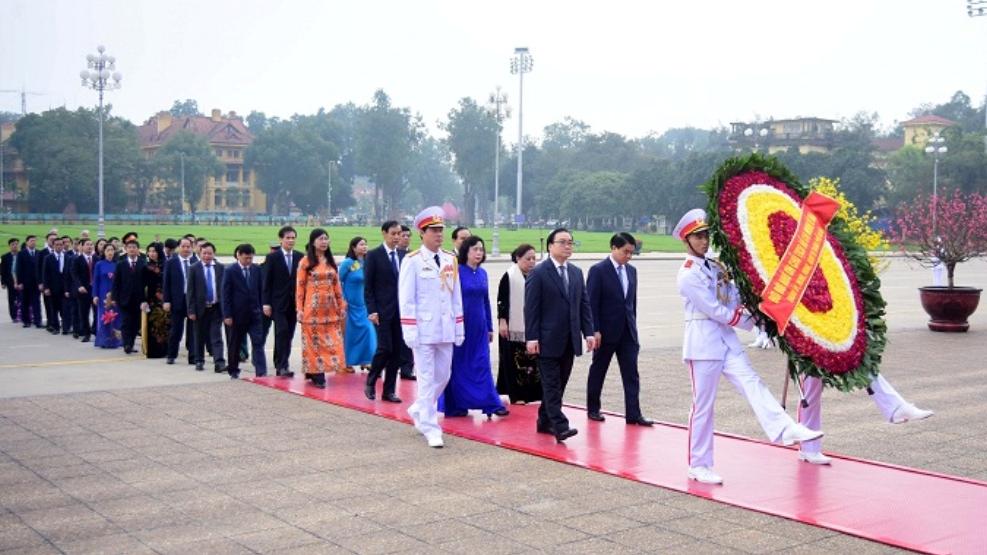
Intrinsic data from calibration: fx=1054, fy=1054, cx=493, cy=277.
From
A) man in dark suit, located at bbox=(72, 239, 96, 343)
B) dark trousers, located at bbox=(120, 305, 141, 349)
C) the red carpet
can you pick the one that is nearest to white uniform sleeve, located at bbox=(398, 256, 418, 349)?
the red carpet

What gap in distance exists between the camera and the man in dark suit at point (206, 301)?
42.1 feet

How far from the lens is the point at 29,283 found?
18.4 m

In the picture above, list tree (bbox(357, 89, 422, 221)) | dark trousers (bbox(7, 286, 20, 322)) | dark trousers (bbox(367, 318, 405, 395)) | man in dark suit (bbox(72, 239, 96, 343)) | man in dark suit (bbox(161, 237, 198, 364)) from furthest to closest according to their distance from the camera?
tree (bbox(357, 89, 422, 221)), dark trousers (bbox(7, 286, 20, 322)), man in dark suit (bbox(72, 239, 96, 343)), man in dark suit (bbox(161, 237, 198, 364)), dark trousers (bbox(367, 318, 405, 395))

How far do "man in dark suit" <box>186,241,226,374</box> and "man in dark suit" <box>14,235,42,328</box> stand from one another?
6705 mm

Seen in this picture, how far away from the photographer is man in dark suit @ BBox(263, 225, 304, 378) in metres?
11.9

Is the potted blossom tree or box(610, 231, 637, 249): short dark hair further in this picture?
the potted blossom tree

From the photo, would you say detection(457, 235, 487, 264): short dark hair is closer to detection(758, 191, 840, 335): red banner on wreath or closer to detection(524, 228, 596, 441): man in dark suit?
detection(524, 228, 596, 441): man in dark suit

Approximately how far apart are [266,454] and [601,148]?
112 metres

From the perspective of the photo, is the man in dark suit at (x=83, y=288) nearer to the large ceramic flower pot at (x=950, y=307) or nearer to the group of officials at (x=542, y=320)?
the group of officials at (x=542, y=320)

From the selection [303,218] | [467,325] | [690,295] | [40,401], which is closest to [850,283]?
[690,295]

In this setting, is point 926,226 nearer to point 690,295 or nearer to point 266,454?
point 690,295

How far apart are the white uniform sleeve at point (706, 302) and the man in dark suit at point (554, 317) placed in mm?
1516

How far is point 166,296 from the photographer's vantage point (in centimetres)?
1372

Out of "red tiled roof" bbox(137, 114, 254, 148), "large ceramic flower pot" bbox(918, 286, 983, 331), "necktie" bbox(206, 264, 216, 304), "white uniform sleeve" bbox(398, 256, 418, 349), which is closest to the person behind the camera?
"white uniform sleeve" bbox(398, 256, 418, 349)
